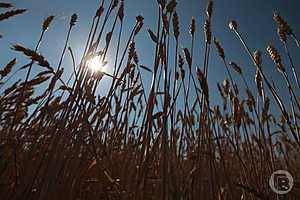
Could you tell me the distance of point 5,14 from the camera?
78cm

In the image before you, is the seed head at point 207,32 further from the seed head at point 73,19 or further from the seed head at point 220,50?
the seed head at point 73,19

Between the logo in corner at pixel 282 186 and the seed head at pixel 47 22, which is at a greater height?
the seed head at pixel 47 22

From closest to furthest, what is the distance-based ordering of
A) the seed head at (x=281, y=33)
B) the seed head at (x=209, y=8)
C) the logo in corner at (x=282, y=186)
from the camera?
the logo in corner at (x=282, y=186), the seed head at (x=281, y=33), the seed head at (x=209, y=8)

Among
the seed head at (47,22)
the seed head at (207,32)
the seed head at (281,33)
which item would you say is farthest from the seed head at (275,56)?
the seed head at (47,22)

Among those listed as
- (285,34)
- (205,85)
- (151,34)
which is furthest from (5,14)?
(285,34)

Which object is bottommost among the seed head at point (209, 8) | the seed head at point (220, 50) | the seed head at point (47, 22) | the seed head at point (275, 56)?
the seed head at point (275, 56)

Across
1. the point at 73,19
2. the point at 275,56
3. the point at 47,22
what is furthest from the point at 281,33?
the point at 47,22

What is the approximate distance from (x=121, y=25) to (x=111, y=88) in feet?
1.15

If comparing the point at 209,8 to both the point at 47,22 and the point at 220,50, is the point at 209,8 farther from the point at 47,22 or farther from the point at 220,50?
the point at 47,22

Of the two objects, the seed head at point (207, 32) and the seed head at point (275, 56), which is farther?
the seed head at point (207, 32)

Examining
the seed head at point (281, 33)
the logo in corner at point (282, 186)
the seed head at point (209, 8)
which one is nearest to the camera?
the logo in corner at point (282, 186)

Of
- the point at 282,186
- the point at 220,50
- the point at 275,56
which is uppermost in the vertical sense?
the point at 220,50

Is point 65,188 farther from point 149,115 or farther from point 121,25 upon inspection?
point 121,25

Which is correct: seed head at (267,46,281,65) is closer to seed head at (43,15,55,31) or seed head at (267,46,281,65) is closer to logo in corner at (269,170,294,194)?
logo in corner at (269,170,294,194)
